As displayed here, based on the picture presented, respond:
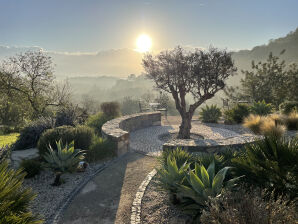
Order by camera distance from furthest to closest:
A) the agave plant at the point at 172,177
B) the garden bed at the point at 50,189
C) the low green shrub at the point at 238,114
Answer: the low green shrub at the point at 238,114, the garden bed at the point at 50,189, the agave plant at the point at 172,177

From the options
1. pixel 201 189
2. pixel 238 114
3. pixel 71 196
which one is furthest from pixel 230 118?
pixel 71 196

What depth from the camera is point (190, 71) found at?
36.0 feet

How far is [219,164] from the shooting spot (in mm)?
4965

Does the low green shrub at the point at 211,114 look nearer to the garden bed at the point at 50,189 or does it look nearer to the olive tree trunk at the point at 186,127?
the olive tree trunk at the point at 186,127

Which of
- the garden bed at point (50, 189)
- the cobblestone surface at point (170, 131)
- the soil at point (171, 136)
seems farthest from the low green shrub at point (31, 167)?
the soil at point (171, 136)

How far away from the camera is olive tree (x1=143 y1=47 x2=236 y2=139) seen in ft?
35.4

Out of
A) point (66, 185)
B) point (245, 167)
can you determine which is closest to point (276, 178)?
point (245, 167)

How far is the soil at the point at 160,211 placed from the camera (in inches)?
160

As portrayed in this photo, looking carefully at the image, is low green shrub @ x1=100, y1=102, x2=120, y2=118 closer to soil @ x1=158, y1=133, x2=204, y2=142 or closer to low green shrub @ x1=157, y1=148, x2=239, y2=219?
soil @ x1=158, y1=133, x2=204, y2=142

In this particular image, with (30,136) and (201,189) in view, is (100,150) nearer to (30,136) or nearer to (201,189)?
(30,136)

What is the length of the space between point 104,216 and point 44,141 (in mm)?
4494

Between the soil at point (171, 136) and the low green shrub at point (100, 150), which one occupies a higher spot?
the low green shrub at point (100, 150)

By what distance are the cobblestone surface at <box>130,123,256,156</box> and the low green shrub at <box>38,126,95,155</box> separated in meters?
2.42

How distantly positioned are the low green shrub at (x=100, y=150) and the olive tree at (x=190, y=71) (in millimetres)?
4759
